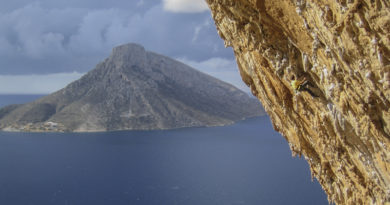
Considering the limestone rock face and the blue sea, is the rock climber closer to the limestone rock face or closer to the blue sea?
the limestone rock face

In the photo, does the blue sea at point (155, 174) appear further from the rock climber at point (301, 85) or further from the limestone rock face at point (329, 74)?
the rock climber at point (301, 85)

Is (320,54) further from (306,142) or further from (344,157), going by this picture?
(306,142)

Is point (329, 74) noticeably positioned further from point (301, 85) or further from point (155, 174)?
point (155, 174)

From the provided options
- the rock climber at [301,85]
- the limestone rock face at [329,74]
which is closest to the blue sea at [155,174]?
the limestone rock face at [329,74]

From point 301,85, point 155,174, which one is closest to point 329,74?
point 301,85

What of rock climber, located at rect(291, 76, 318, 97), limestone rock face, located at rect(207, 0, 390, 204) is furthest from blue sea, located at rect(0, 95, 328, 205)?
Answer: rock climber, located at rect(291, 76, 318, 97)

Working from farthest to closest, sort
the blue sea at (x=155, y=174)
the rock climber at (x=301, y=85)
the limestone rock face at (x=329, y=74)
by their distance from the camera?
the blue sea at (x=155, y=174)
the rock climber at (x=301, y=85)
the limestone rock face at (x=329, y=74)
